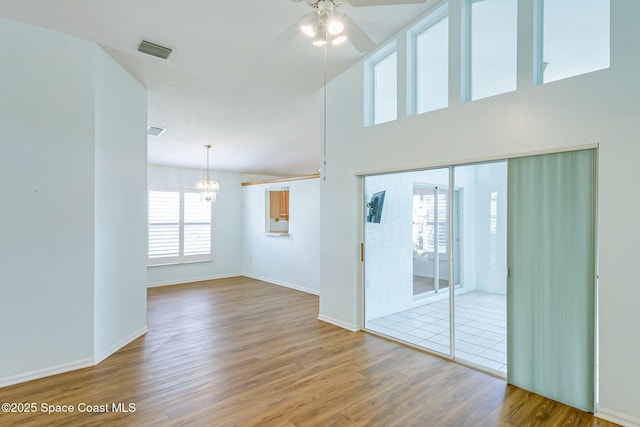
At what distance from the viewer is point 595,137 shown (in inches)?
97.8

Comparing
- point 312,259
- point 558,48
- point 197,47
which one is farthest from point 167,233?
point 558,48

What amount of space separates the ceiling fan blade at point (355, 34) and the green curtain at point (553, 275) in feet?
5.59

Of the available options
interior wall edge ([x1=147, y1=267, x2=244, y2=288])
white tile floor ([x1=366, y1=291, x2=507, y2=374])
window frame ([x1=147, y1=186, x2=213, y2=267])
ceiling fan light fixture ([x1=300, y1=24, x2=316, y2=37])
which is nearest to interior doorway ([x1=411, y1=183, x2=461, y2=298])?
white tile floor ([x1=366, y1=291, x2=507, y2=374])

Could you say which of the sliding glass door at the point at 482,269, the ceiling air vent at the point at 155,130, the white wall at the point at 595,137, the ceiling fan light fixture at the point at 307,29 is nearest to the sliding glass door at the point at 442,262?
the sliding glass door at the point at 482,269

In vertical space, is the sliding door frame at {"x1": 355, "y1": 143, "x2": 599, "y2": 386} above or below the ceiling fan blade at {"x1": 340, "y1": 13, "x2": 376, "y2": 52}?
below

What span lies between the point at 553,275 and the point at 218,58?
4165 mm

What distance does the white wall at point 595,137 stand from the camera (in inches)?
91.9

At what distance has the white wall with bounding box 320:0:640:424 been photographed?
7.66 ft

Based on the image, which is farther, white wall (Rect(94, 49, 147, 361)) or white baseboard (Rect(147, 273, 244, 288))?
white baseboard (Rect(147, 273, 244, 288))

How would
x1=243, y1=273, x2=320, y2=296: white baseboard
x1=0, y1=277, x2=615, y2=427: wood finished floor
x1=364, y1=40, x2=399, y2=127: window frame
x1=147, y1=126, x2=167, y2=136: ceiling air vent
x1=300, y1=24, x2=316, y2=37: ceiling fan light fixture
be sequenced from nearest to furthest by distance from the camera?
1. x1=300, y1=24, x2=316, y2=37: ceiling fan light fixture
2. x1=0, y1=277, x2=615, y2=427: wood finished floor
3. x1=364, y1=40, x2=399, y2=127: window frame
4. x1=147, y1=126, x2=167, y2=136: ceiling air vent
5. x1=243, y1=273, x2=320, y2=296: white baseboard

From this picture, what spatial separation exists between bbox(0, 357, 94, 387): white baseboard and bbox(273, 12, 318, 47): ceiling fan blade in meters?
3.57

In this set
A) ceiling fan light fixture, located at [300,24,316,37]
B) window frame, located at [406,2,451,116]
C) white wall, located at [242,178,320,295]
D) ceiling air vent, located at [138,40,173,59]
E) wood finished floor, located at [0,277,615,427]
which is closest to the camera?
ceiling fan light fixture, located at [300,24,316,37]

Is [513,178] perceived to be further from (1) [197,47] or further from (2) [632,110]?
(1) [197,47]

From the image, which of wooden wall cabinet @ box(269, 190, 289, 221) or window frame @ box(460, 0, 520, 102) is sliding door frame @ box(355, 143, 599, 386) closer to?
window frame @ box(460, 0, 520, 102)
